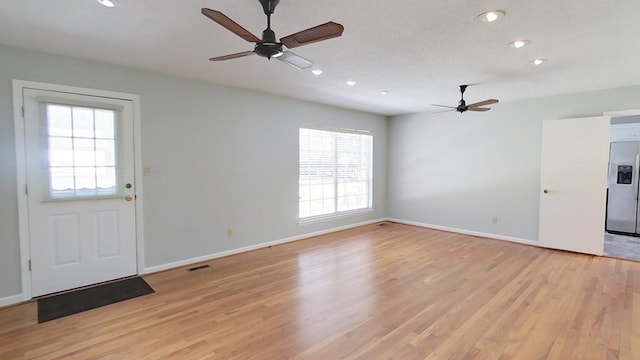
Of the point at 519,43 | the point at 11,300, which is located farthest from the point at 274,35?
the point at 11,300

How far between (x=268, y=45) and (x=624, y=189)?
744cm

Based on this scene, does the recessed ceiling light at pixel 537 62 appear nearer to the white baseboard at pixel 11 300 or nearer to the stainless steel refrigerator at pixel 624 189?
the stainless steel refrigerator at pixel 624 189

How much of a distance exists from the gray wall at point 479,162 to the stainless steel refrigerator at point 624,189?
2.21 meters

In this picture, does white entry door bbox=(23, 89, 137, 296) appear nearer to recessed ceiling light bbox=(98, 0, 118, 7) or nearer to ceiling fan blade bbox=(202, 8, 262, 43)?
recessed ceiling light bbox=(98, 0, 118, 7)

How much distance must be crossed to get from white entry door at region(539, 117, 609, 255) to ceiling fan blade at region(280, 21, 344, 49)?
4643mm

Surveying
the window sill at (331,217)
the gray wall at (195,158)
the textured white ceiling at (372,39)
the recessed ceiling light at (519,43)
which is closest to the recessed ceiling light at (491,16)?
the textured white ceiling at (372,39)

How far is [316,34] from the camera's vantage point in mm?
1968

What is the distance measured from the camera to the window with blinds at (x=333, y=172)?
18.8ft

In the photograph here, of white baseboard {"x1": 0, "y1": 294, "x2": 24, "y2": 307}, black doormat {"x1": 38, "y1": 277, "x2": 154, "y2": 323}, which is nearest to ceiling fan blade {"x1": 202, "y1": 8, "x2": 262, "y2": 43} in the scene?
black doormat {"x1": 38, "y1": 277, "x2": 154, "y2": 323}

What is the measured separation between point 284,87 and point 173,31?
2078mm

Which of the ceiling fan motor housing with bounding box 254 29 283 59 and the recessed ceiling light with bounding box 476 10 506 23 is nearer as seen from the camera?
the ceiling fan motor housing with bounding box 254 29 283 59

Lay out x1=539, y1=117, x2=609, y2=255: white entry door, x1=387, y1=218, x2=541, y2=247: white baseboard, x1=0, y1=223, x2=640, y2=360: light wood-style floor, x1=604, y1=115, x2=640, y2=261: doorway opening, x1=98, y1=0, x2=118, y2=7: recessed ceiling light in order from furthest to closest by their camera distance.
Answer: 1. x1=604, y1=115, x2=640, y2=261: doorway opening
2. x1=387, y1=218, x2=541, y2=247: white baseboard
3. x1=539, y1=117, x2=609, y2=255: white entry door
4. x1=0, y1=223, x2=640, y2=360: light wood-style floor
5. x1=98, y1=0, x2=118, y2=7: recessed ceiling light

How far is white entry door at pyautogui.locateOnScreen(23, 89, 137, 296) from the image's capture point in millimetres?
3168

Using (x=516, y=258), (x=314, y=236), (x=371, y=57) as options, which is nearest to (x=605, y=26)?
(x=371, y=57)
